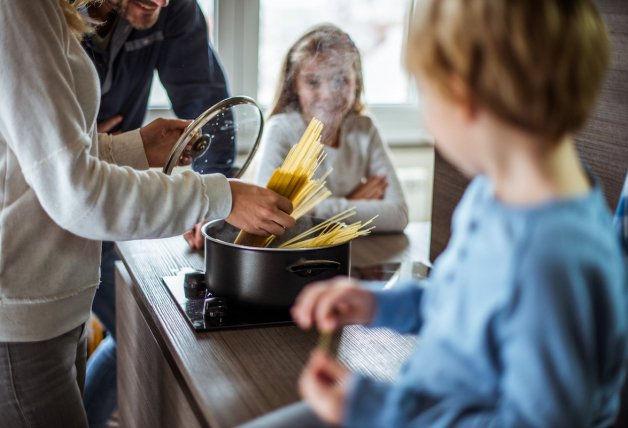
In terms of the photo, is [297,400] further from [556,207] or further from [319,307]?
[556,207]

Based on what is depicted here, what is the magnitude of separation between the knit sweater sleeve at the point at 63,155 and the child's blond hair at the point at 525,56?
20.4 inches

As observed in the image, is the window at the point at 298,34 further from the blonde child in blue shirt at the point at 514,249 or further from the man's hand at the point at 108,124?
the blonde child in blue shirt at the point at 514,249

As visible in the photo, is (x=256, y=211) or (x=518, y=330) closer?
(x=518, y=330)

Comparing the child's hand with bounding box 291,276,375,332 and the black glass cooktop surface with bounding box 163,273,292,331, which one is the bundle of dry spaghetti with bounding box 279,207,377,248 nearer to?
the black glass cooktop surface with bounding box 163,273,292,331

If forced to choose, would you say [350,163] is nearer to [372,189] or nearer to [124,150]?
[372,189]

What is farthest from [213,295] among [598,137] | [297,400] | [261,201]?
[598,137]

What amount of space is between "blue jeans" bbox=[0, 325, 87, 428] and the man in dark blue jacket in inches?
29.7

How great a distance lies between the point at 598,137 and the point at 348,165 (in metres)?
Answer: 0.97

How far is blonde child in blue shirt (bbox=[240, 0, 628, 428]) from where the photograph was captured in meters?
0.53

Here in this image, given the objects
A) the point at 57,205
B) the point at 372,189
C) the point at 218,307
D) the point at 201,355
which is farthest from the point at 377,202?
the point at 57,205

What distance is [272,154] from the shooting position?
1855 millimetres

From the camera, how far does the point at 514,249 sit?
0.56 meters

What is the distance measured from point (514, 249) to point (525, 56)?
5.6 inches

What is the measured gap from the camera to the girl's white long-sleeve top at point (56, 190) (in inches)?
36.0
